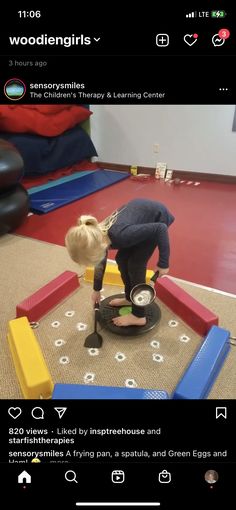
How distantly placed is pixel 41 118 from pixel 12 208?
178 cm

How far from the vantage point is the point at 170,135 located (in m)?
4.64

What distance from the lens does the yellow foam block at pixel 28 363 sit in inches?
53.4

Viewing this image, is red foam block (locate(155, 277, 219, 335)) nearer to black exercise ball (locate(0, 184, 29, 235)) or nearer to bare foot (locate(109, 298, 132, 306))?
bare foot (locate(109, 298, 132, 306))

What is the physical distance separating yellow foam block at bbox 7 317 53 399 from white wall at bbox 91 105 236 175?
355 cm

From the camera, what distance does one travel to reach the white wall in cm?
431

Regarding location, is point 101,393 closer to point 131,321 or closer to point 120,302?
point 131,321

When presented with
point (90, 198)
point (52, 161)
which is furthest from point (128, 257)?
point (52, 161)
